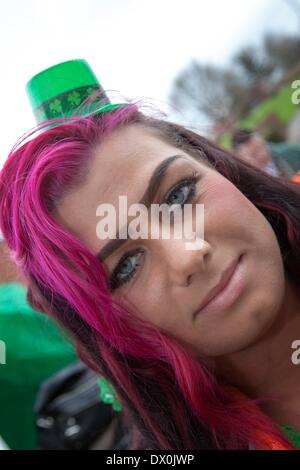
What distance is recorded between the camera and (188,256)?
784 millimetres

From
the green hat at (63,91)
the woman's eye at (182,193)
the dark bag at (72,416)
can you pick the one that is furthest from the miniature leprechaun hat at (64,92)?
the dark bag at (72,416)

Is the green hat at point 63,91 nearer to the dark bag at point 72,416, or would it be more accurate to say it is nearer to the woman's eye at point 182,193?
the woman's eye at point 182,193

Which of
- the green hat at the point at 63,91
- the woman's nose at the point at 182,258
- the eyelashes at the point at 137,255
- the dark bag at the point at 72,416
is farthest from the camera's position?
the dark bag at the point at 72,416

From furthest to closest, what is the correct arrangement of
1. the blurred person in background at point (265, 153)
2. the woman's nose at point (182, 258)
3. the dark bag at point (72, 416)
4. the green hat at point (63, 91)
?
the blurred person in background at point (265, 153) → the dark bag at point (72, 416) → the green hat at point (63, 91) → the woman's nose at point (182, 258)

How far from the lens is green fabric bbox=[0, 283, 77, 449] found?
1694 millimetres

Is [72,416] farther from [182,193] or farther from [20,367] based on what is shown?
[182,193]

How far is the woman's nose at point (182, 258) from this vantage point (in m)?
0.78

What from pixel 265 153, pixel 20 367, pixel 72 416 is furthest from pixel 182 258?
pixel 265 153

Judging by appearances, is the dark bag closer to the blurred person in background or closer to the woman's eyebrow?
the woman's eyebrow

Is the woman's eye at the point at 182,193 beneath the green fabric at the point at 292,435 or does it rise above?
above

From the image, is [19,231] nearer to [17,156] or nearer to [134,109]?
[17,156]

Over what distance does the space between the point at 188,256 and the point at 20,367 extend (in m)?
1.23

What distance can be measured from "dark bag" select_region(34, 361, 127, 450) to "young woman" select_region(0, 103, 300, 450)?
655mm

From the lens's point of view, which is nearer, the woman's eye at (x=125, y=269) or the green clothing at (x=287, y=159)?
the woman's eye at (x=125, y=269)
